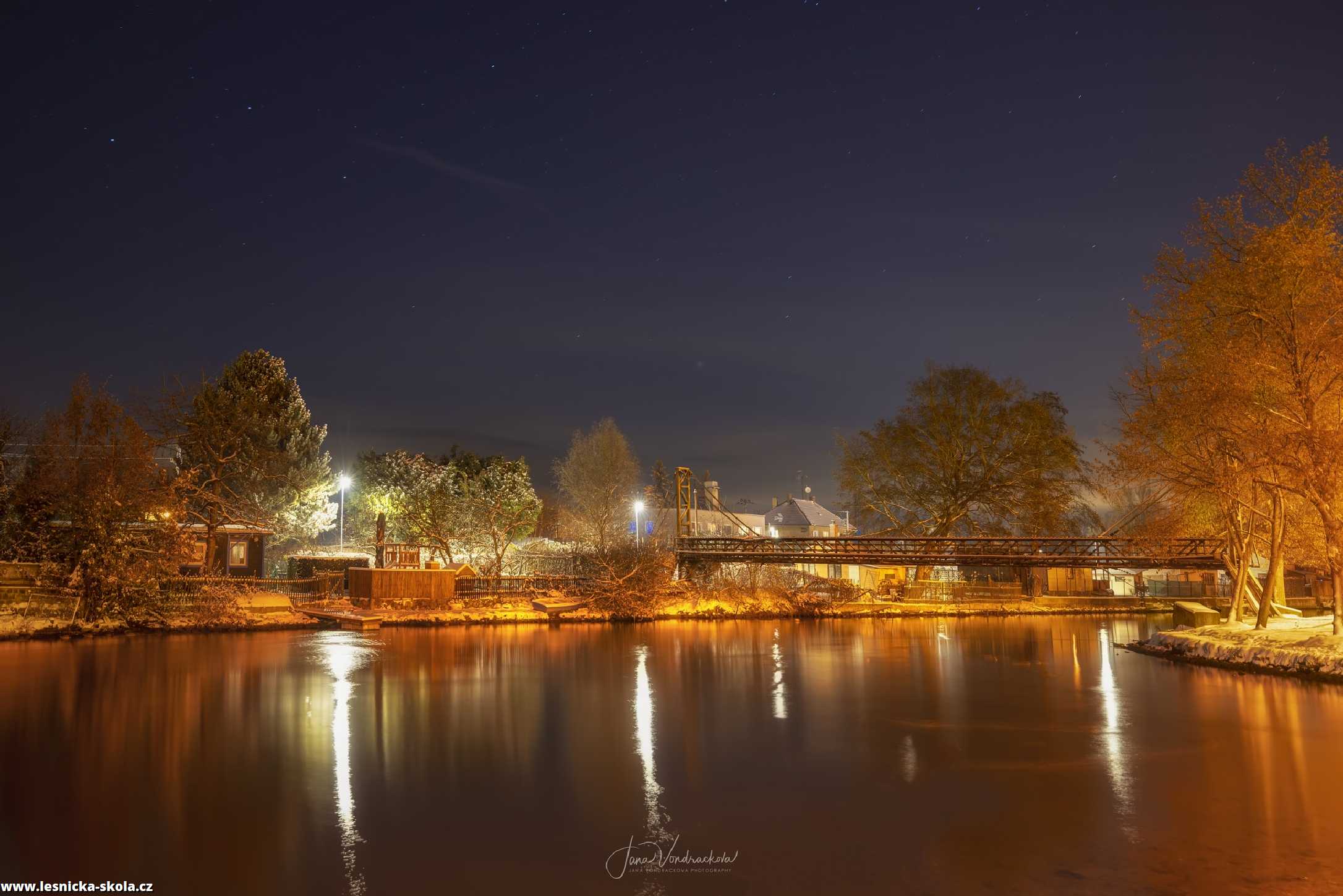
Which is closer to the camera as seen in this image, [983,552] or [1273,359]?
[1273,359]

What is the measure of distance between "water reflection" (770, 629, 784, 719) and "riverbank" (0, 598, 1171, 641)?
1056 centimetres

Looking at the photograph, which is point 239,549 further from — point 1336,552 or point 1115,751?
point 1336,552

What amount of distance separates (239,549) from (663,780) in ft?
123

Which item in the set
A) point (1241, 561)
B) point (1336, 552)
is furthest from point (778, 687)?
point (1241, 561)

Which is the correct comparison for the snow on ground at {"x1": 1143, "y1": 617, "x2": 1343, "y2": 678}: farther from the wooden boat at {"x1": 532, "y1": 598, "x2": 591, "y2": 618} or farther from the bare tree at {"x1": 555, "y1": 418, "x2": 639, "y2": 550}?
the bare tree at {"x1": 555, "y1": 418, "x2": 639, "y2": 550}

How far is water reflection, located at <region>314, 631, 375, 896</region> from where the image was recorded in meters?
7.86

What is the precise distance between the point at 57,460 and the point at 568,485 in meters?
36.1

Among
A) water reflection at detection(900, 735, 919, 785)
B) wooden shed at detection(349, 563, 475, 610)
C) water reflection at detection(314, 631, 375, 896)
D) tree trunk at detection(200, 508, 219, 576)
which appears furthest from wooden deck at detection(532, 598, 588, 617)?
water reflection at detection(900, 735, 919, 785)

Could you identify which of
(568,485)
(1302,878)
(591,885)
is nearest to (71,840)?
(591,885)

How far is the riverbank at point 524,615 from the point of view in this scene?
27547 mm

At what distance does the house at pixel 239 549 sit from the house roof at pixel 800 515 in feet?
184

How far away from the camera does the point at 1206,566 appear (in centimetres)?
3769

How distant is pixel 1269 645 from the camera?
21.4 meters

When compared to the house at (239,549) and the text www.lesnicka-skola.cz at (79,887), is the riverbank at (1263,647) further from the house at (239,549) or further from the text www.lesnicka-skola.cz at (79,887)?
the house at (239,549)
